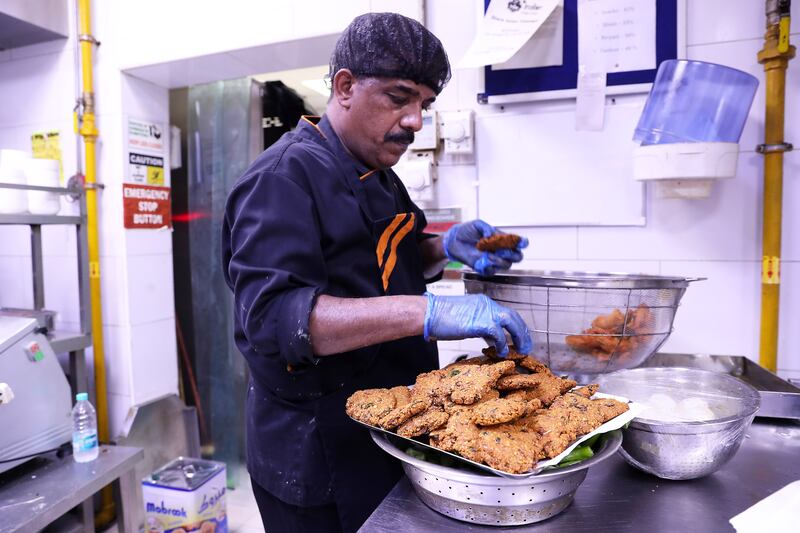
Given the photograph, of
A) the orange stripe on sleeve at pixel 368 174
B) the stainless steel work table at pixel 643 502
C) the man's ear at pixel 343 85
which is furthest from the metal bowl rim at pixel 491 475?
the man's ear at pixel 343 85

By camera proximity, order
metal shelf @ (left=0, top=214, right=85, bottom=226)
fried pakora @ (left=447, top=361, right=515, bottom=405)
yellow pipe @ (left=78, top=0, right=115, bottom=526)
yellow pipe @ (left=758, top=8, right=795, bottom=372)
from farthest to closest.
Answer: yellow pipe @ (left=78, top=0, right=115, bottom=526) < metal shelf @ (left=0, top=214, right=85, bottom=226) < yellow pipe @ (left=758, top=8, right=795, bottom=372) < fried pakora @ (left=447, top=361, right=515, bottom=405)

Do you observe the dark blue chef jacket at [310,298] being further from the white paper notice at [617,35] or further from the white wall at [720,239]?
the white paper notice at [617,35]

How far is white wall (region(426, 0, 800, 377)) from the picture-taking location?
5.85ft

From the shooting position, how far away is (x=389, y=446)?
89 cm

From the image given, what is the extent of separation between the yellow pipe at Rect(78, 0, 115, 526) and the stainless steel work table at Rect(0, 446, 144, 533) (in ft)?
2.08

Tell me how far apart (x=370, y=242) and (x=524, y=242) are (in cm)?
45

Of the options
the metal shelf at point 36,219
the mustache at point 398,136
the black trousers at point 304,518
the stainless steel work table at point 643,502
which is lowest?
the black trousers at point 304,518

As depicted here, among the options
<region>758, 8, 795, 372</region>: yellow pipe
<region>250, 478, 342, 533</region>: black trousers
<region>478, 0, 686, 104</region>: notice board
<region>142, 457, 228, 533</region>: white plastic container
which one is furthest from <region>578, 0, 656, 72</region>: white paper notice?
<region>142, 457, 228, 533</region>: white plastic container

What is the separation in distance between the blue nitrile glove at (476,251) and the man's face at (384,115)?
397 millimetres

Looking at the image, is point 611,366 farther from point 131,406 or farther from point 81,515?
point 131,406

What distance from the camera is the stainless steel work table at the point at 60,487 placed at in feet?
5.14

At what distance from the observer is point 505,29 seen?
193cm

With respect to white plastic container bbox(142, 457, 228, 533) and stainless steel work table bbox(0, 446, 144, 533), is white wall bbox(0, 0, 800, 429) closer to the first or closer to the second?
white plastic container bbox(142, 457, 228, 533)

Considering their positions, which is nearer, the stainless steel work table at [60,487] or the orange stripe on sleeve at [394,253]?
the orange stripe on sleeve at [394,253]
